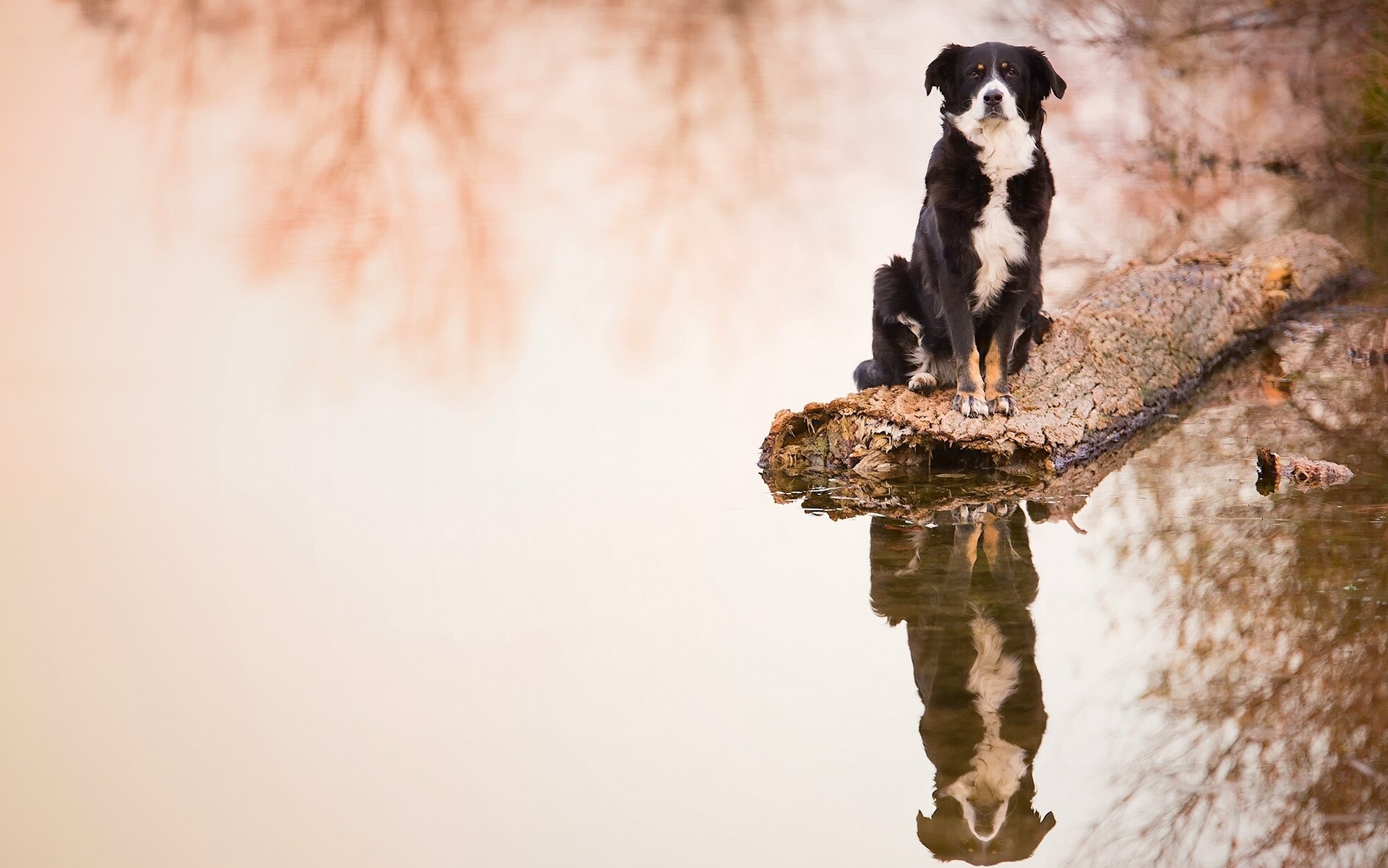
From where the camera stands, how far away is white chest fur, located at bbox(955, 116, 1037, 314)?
3.71 m

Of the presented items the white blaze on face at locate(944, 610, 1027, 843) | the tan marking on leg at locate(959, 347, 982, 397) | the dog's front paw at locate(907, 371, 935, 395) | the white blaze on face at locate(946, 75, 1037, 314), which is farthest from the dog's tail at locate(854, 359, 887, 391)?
the white blaze on face at locate(944, 610, 1027, 843)

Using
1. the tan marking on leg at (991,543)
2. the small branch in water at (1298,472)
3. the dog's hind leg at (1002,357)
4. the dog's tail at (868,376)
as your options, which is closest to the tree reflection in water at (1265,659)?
the small branch in water at (1298,472)

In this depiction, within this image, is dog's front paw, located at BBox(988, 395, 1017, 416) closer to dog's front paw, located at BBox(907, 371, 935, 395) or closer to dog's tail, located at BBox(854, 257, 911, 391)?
dog's front paw, located at BBox(907, 371, 935, 395)

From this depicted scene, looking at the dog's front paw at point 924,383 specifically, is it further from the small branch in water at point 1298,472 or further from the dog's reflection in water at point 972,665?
the small branch in water at point 1298,472

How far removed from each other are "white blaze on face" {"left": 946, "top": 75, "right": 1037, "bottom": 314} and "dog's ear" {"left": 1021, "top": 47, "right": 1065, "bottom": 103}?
148 mm

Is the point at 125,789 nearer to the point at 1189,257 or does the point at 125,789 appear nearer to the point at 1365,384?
the point at 1365,384

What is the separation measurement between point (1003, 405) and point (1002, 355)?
15 cm

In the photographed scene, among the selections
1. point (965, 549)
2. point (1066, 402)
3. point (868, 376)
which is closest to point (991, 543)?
point (965, 549)

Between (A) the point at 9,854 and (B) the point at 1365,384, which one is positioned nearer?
(A) the point at 9,854

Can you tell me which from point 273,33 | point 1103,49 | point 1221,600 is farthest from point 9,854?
point 1103,49

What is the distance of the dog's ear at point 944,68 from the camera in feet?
12.4

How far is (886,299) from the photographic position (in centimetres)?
420

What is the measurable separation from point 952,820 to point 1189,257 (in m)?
3.94

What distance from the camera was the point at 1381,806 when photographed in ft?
6.01
